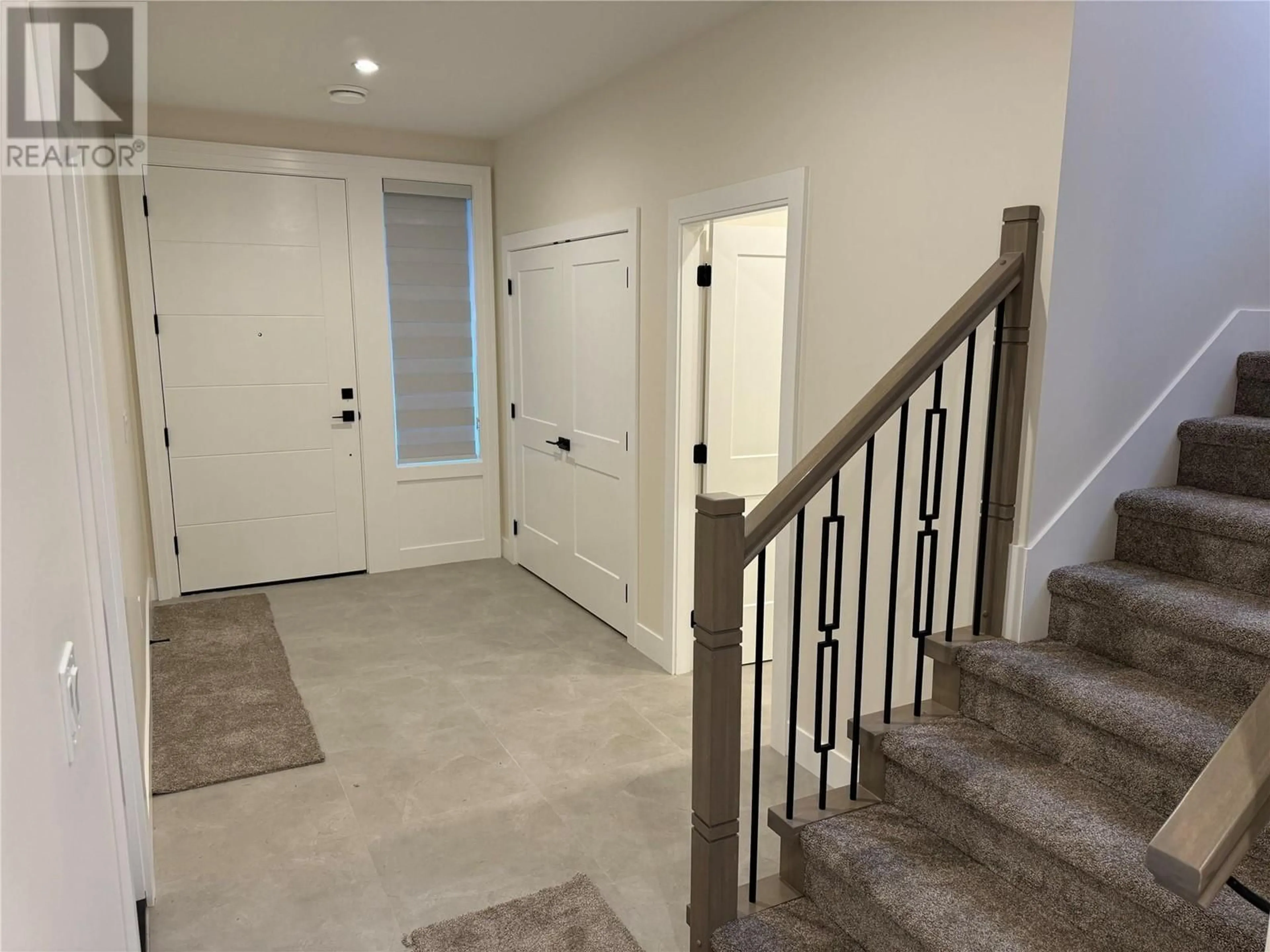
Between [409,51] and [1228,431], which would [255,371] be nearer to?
[409,51]

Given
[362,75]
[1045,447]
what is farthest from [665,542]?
[362,75]

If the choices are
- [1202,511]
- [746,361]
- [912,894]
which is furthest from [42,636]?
[746,361]

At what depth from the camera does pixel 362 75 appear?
3.72 meters

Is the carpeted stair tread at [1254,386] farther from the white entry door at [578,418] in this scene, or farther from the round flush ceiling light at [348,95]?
the round flush ceiling light at [348,95]

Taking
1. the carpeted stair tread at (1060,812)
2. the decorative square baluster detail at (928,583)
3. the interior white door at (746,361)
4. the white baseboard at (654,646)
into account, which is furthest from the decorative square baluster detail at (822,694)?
the white baseboard at (654,646)

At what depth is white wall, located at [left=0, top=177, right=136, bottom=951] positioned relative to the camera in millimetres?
789

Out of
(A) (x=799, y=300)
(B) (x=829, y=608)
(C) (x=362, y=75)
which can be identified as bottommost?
(B) (x=829, y=608)

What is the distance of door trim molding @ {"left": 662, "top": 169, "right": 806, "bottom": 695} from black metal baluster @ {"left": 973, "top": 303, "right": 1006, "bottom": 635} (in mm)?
787

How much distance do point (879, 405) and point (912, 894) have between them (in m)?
1.05

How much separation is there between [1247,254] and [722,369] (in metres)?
1.85

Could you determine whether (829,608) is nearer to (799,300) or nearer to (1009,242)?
(799,300)

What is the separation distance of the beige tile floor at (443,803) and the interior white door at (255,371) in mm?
985

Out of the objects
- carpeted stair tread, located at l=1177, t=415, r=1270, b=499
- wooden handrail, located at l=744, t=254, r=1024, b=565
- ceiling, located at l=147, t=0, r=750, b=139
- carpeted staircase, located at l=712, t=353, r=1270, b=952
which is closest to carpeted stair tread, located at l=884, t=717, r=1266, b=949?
carpeted staircase, located at l=712, t=353, r=1270, b=952

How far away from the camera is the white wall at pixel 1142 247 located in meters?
1.99
